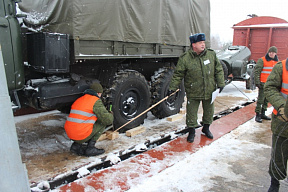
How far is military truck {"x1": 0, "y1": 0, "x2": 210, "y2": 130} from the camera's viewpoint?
3008mm

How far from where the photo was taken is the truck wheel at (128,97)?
4.09m

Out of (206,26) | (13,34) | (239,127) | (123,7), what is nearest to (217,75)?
(239,127)

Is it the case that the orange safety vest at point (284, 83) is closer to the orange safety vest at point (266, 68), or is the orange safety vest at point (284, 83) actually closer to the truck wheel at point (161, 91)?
the truck wheel at point (161, 91)

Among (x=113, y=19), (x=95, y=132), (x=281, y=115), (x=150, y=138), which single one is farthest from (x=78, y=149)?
(x=281, y=115)

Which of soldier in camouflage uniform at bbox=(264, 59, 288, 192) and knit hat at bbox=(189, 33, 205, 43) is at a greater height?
knit hat at bbox=(189, 33, 205, 43)

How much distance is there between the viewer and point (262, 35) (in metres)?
11.6

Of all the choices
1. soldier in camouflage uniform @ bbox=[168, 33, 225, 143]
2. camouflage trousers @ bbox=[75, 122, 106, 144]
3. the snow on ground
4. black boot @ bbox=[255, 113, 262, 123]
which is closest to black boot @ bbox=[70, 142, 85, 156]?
camouflage trousers @ bbox=[75, 122, 106, 144]

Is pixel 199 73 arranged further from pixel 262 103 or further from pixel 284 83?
pixel 262 103

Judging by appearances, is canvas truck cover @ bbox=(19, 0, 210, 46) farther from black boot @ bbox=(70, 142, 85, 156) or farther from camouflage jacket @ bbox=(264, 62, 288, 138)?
camouflage jacket @ bbox=(264, 62, 288, 138)

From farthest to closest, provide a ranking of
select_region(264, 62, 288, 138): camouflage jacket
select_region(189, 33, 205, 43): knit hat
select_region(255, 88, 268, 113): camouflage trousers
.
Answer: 1. select_region(255, 88, 268, 113): camouflage trousers
2. select_region(189, 33, 205, 43): knit hat
3. select_region(264, 62, 288, 138): camouflage jacket

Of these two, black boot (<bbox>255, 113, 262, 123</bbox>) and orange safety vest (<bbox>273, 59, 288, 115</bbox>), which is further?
black boot (<bbox>255, 113, 262, 123</bbox>)

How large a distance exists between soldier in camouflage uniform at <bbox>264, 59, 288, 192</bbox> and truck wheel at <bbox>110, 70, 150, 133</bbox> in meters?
2.38

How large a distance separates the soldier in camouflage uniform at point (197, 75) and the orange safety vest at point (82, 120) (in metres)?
1.45

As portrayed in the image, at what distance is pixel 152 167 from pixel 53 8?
8.80 ft
